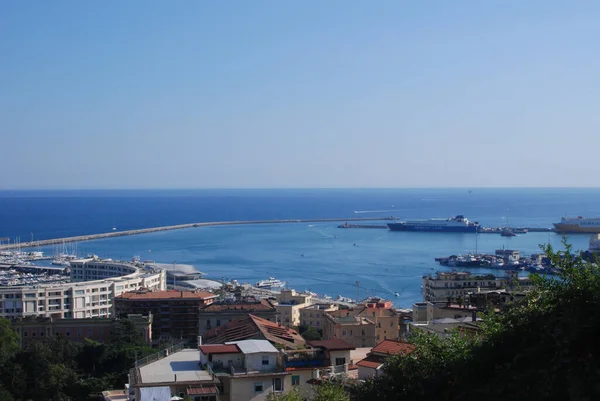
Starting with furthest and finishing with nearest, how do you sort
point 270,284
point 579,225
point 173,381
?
1. point 579,225
2. point 270,284
3. point 173,381

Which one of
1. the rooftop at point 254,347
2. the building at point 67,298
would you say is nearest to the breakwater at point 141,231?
the building at point 67,298

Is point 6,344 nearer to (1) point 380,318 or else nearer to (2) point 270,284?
(1) point 380,318

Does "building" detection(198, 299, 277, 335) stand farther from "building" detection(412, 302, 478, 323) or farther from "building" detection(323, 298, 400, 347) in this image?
"building" detection(412, 302, 478, 323)

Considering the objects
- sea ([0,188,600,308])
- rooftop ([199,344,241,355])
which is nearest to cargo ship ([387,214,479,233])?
sea ([0,188,600,308])

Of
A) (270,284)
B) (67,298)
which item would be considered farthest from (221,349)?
(270,284)

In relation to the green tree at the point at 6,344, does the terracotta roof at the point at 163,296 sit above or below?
below

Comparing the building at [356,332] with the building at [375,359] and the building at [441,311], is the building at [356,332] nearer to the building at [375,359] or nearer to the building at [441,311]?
the building at [441,311]
